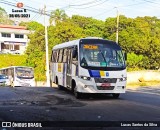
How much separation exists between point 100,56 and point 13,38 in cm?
7944

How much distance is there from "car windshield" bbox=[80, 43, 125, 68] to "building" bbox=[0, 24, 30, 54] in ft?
248

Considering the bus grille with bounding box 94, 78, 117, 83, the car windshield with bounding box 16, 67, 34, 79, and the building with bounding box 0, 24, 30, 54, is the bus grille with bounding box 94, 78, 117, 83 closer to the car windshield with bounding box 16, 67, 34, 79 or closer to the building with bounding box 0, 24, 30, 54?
the car windshield with bounding box 16, 67, 34, 79

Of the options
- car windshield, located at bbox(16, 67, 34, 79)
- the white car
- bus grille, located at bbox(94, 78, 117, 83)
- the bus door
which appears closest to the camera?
bus grille, located at bbox(94, 78, 117, 83)

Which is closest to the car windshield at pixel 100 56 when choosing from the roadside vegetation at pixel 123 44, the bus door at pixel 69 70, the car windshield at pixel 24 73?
the bus door at pixel 69 70

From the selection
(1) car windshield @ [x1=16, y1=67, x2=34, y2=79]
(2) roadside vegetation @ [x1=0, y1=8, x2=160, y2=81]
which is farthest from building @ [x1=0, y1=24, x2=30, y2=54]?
(1) car windshield @ [x1=16, y1=67, x2=34, y2=79]

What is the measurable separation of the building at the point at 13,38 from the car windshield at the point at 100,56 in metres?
75.7

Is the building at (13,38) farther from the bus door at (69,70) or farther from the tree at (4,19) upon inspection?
the bus door at (69,70)

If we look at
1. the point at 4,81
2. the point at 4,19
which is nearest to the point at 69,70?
the point at 4,81

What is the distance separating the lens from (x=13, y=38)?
3698 inches

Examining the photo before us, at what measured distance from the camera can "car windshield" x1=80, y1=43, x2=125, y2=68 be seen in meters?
16.6

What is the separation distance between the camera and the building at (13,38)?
91938 millimetres

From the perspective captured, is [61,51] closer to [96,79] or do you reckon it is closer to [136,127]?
[96,79]

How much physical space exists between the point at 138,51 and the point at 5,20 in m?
76.2

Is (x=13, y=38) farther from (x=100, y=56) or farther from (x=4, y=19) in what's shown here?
(x=100, y=56)
